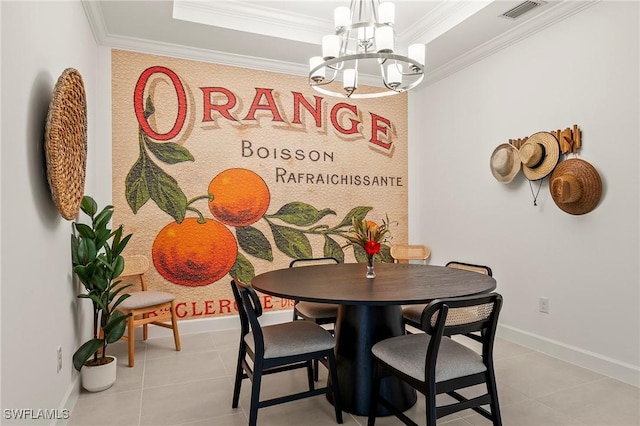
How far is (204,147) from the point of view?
13.3 ft

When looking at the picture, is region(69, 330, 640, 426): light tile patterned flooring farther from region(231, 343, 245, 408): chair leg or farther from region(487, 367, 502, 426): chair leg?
region(487, 367, 502, 426): chair leg

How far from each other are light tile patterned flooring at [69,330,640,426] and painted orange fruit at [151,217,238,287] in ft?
2.78

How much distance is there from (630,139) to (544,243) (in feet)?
3.37

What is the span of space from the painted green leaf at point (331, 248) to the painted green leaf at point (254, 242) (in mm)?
655

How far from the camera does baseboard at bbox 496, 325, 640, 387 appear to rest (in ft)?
9.11

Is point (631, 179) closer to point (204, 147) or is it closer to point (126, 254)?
point (204, 147)

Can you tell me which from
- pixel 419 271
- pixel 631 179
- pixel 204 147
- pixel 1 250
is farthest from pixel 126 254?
pixel 631 179

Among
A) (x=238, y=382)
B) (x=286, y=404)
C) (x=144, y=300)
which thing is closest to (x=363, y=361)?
(x=286, y=404)

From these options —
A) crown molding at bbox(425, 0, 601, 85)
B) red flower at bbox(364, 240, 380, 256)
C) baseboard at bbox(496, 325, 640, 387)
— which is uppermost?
crown molding at bbox(425, 0, 601, 85)

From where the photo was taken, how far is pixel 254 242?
4.23 metres

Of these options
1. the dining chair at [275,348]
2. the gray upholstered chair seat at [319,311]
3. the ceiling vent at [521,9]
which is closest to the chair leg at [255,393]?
the dining chair at [275,348]

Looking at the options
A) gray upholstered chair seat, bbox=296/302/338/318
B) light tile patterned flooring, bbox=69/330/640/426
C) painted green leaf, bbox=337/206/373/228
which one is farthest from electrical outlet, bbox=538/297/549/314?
painted green leaf, bbox=337/206/373/228

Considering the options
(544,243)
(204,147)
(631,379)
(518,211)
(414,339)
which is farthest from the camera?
(204,147)

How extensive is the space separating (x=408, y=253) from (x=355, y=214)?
2.55 feet
